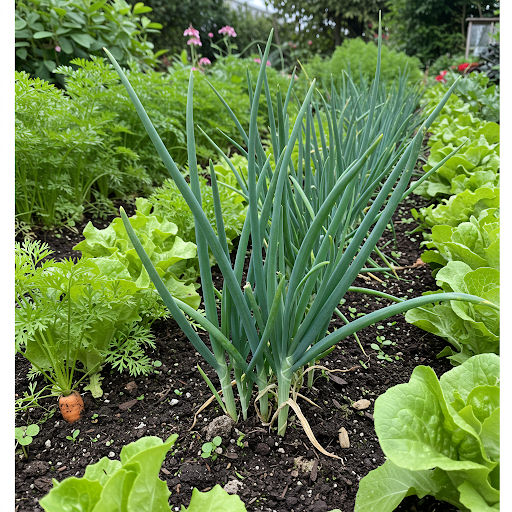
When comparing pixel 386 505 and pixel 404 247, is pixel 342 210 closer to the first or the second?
pixel 386 505

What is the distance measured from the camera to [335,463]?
3.20 feet

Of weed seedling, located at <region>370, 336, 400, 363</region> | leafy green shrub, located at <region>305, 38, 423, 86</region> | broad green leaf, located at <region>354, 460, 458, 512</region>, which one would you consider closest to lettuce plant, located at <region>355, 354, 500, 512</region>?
broad green leaf, located at <region>354, 460, 458, 512</region>

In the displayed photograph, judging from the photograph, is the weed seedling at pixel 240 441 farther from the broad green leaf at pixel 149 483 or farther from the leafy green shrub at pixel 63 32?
the leafy green shrub at pixel 63 32

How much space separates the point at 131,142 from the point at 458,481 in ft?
8.41

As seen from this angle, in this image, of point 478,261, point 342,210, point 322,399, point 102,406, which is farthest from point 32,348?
point 478,261

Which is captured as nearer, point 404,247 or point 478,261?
point 478,261

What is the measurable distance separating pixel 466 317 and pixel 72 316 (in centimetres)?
112

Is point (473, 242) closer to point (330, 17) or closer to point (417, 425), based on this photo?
point (417, 425)

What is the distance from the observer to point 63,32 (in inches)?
116

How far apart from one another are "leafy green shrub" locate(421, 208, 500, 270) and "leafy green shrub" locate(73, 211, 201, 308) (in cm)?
97

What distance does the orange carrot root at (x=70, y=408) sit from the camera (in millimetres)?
1115

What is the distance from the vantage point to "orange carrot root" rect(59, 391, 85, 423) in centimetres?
112

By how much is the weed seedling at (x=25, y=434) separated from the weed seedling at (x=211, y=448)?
45cm

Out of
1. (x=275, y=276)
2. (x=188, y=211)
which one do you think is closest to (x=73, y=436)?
(x=275, y=276)
